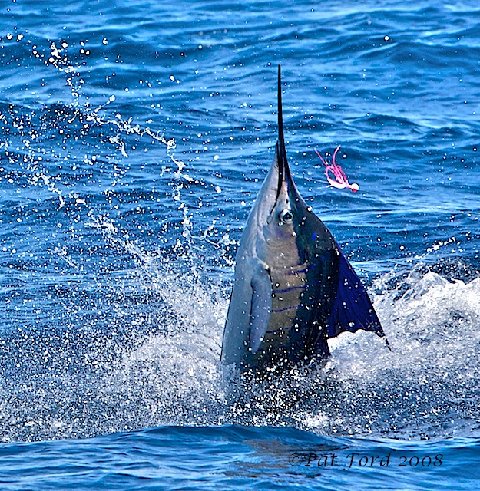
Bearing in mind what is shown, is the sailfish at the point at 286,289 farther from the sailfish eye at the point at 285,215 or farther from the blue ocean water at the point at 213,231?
the blue ocean water at the point at 213,231

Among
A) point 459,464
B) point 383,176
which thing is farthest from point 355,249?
point 459,464

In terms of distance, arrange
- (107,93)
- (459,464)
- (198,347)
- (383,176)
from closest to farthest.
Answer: (459,464)
(198,347)
(383,176)
(107,93)

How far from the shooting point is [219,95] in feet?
42.9

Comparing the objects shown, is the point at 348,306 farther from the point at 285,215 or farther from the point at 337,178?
the point at 337,178

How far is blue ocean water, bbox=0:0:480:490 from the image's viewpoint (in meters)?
5.61

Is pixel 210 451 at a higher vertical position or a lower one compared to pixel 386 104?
lower

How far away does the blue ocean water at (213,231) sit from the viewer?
5609 millimetres

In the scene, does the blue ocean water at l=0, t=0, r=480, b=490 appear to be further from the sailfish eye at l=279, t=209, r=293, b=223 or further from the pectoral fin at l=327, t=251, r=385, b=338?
the sailfish eye at l=279, t=209, r=293, b=223

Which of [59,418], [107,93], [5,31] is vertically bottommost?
[59,418]

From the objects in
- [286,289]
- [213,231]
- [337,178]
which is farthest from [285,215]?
[213,231]

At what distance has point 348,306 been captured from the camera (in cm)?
620

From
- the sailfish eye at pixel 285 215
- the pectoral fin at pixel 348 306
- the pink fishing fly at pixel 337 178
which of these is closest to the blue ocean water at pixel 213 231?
the pectoral fin at pixel 348 306

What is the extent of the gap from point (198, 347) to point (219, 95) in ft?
21.4

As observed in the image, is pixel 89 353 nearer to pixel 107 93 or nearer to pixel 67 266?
pixel 67 266
